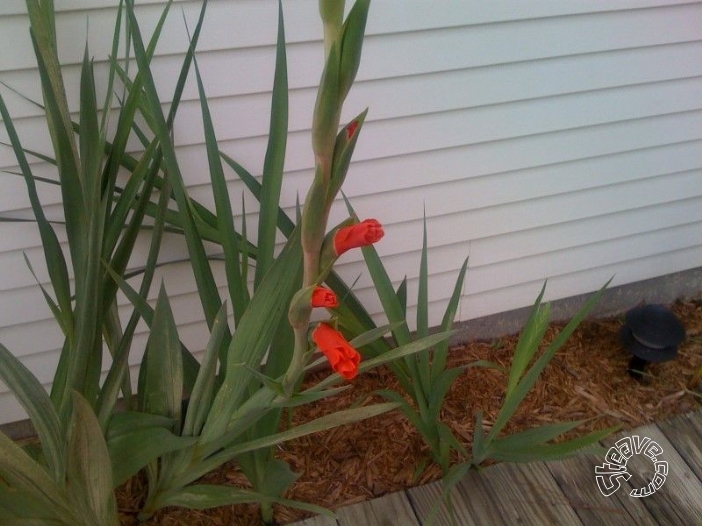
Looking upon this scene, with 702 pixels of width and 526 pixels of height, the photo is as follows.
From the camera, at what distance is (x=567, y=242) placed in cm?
173

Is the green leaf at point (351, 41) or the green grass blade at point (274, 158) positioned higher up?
the green grass blade at point (274, 158)

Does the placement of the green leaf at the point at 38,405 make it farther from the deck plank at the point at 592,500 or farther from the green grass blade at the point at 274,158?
the deck plank at the point at 592,500

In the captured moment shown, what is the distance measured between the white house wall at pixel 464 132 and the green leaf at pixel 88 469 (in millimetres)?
519

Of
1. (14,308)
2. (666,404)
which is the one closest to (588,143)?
(666,404)

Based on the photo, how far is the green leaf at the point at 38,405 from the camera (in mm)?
845

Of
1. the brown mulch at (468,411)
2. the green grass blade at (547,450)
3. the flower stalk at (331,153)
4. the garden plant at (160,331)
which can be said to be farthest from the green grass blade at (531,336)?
the flower stalk at (331,153)

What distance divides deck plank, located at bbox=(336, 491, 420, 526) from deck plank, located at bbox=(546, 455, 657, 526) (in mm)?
365

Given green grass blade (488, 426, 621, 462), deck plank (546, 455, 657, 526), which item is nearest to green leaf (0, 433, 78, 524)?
green grass blade (488, 426, 621, 462)

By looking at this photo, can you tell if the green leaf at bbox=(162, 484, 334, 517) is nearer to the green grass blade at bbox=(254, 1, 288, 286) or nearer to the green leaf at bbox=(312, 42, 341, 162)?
the green grass blade at bbox=(254, 1, 288, 286)

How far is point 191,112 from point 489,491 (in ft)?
3.40

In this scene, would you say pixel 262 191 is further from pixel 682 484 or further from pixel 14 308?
pixel 682 484

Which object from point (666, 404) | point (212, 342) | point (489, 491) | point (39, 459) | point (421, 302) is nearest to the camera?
point (212, 342)

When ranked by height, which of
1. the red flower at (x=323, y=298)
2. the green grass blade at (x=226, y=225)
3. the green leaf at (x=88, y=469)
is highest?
the green grass blade at (x=226, y=225)

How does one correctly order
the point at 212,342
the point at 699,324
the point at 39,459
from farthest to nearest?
the point at 699,324 → the point at 39,459 → the point at 212,342
